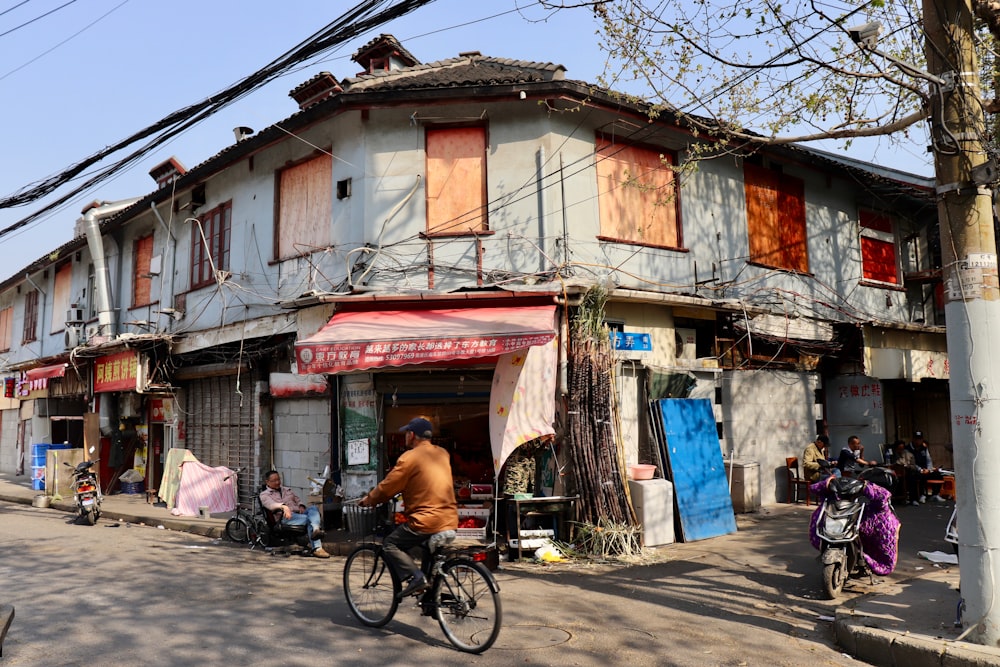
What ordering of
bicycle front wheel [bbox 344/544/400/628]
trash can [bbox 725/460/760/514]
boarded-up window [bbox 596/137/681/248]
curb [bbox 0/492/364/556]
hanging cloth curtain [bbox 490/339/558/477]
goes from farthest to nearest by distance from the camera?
trash can [bbox 725/460/760/514] < boarded-up window [bbox 596/137/681/248] < curb [bbox 0/492/364/556] < hanging cloth curtain [bbox 490/339/558/477] < bicycle front wheel [bbox 344/544/400/628]

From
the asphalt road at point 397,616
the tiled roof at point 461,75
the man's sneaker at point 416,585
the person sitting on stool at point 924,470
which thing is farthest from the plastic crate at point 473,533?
the person sitting on stool at point 924,470

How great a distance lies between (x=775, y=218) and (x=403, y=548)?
1113 cm

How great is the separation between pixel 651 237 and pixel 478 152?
312 cm

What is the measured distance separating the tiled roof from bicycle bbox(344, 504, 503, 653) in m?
7.51

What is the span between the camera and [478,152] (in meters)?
12.1

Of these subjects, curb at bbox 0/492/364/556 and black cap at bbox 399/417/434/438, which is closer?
black cap at bbox 399/417/434/438

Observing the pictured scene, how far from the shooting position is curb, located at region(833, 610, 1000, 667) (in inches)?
Result: 211

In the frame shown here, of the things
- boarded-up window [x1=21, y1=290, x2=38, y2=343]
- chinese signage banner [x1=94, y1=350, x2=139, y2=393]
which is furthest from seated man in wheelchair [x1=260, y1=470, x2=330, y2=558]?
boarded-up window [x1=21, y1=290, x2=38, y2=343]

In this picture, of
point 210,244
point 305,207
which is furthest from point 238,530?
point 210,244

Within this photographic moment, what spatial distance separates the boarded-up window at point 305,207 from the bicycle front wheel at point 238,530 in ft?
14.6

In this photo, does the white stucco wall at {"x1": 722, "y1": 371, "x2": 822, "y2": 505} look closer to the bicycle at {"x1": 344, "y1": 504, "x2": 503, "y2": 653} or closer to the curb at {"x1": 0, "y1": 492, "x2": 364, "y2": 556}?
the curb at {"x1": 0, "y1": 492, "x2": 364, "y2": 556}

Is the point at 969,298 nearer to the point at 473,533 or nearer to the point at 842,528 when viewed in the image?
the point at 842,528

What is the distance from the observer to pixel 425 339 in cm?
1015

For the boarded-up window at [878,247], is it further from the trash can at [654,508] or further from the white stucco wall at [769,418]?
the trash can at [654,508]
